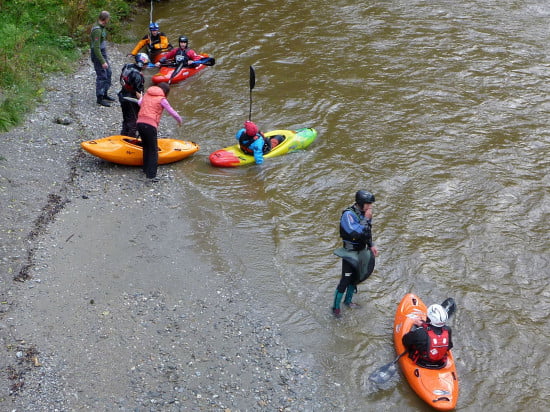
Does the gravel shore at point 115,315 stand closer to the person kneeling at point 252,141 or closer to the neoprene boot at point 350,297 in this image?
the neoprene boot at point 350,297

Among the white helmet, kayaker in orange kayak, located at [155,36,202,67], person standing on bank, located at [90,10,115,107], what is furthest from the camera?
kayaker in orange kayak, located at [155,36,202,67]

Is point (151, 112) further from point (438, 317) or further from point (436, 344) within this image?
point (436, 344)

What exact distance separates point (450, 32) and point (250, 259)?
12.0m

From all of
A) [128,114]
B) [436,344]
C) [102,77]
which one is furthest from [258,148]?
[436,344]

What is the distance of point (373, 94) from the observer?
45.1 feet

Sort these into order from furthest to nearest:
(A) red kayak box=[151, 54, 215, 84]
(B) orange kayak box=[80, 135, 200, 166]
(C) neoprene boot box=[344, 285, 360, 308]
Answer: (A) red kayak box=[151, 54, 215, 84] → (B) orange kayak box=[80, 135, 200, 166] → (C) neoprene boot box=[344, 285, 360, 308]

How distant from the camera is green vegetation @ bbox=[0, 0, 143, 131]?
11.8 meters

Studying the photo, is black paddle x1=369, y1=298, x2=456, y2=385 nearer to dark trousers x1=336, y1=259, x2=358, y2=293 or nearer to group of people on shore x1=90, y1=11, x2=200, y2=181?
dark trousers x1=336, y1=259, x2=358, y2=293

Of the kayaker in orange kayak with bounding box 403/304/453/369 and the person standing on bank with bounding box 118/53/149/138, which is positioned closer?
the kayaker in orange kayak with bounding box 403/304/453/369

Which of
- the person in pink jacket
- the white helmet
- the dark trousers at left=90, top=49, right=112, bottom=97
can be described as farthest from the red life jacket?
the dark trousers at left=90, top=49, right=112, bottom=97

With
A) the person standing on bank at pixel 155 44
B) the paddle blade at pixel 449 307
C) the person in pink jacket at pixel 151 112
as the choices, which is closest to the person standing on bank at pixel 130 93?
the person in pink jacket at pixel 151 112

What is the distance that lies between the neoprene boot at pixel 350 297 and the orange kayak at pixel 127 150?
492cm

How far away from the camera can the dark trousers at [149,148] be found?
385 inches

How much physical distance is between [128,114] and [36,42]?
5836mm
